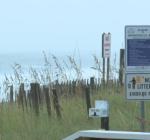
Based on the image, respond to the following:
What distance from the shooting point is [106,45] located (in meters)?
11.7

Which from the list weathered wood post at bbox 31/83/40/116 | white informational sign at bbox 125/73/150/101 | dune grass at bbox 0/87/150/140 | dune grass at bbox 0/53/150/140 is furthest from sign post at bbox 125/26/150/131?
weathered wood post at bbox 31/83/40/116

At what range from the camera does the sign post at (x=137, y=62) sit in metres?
4.16

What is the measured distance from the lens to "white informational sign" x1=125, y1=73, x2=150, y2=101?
4.14 m

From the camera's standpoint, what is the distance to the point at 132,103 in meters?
6.36

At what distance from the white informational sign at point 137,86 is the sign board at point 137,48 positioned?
0.26ft

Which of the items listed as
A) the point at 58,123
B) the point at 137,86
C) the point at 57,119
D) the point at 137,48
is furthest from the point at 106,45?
the point at 137,86

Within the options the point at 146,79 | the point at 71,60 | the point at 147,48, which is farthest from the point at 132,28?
the point at 71,60

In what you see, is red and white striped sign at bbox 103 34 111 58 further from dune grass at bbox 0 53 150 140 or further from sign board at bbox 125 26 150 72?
sign board at bbox 125 26 150 72

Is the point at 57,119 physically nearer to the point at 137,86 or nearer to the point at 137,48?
the point at 137,86

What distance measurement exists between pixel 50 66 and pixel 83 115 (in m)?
1.23

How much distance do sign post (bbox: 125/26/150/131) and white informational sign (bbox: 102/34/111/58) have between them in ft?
23.9

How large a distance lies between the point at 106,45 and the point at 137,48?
7.52 metres

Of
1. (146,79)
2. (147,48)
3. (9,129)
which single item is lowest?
(9,129)

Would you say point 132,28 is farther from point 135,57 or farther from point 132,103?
point 132,103
